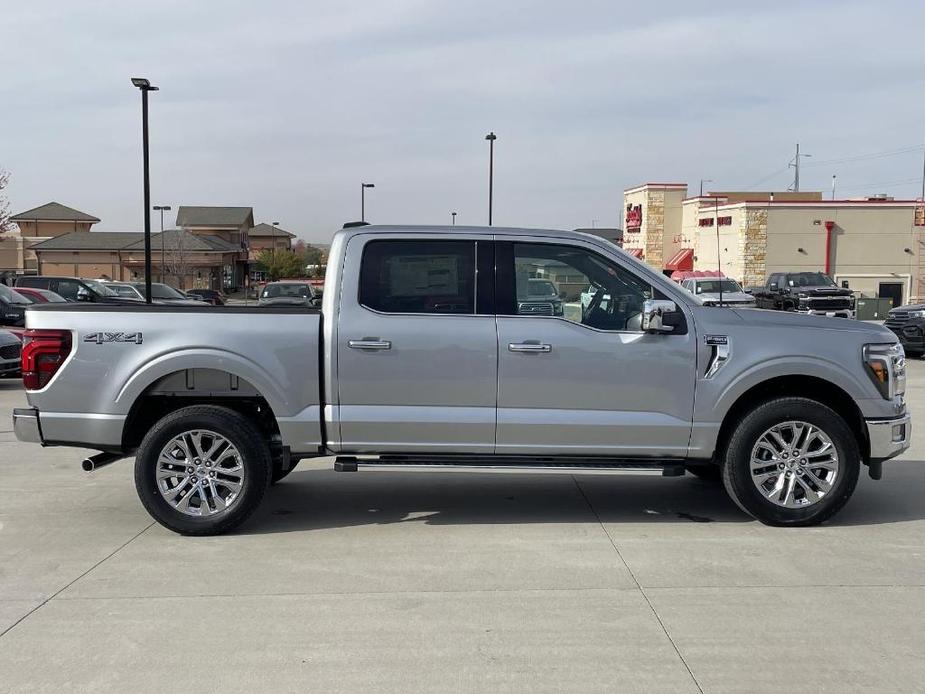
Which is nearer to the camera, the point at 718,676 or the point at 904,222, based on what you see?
the point at 718,676

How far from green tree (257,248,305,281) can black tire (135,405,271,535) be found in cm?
6543

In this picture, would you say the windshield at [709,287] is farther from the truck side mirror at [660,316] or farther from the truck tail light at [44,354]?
the truck tail light at [44,354]

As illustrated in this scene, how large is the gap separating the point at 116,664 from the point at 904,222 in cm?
4601

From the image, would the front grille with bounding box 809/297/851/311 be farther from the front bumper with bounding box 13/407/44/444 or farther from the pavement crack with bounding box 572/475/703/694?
the front bumper with bounding box 13/407/44/444

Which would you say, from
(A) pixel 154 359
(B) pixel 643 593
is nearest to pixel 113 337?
(A) pixel 154 359

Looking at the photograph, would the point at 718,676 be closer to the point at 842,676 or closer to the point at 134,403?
the point at 842,676

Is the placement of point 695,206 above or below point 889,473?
above

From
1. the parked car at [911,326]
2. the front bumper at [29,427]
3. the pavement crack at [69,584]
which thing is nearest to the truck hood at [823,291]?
the parked car at [911,326]

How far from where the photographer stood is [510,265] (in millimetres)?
6070

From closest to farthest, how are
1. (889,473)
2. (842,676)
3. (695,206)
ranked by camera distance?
(842,676), (889,473), (695,206)

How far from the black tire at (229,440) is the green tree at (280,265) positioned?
65.4 m

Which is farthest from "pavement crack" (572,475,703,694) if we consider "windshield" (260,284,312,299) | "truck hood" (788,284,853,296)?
"truck hood" (788,284,853,296)

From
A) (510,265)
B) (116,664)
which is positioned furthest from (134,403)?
(510,265)

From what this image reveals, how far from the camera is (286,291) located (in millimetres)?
25469
